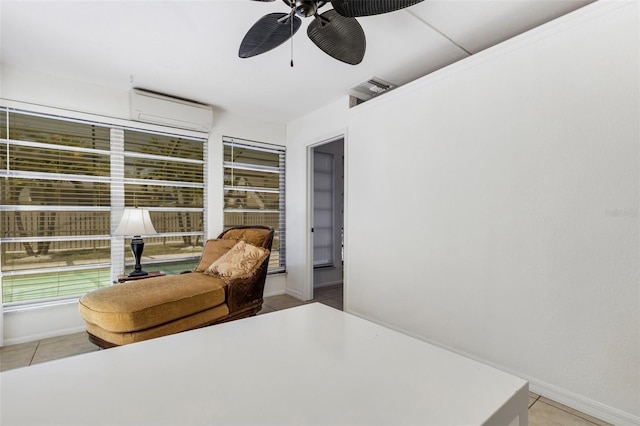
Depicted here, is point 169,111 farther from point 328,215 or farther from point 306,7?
point 328,215

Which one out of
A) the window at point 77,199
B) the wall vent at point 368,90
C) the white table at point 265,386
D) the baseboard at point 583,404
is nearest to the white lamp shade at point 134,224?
the window at point 77,199

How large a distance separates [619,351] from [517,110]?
156cm

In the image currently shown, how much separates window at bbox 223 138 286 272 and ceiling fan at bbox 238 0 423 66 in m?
Answer: 2.35

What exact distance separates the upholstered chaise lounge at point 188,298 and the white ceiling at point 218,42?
1.63m

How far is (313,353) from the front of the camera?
1.21 metres

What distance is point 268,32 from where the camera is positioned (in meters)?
1.65

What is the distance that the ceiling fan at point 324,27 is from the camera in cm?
140

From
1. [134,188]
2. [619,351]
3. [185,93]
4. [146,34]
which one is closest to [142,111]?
[185,93]

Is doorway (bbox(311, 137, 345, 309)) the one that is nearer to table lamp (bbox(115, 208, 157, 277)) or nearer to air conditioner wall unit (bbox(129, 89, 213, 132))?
air conditioner wall unit (bbox(129, 89, 213, 132))

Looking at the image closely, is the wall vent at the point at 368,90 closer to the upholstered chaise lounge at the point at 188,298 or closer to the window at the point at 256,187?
the window at the point at 256,187

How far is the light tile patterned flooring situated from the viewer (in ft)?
5.62

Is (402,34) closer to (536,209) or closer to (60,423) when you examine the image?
(536,209)

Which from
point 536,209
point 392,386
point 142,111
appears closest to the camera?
point 392,386

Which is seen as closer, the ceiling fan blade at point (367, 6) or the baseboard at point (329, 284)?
the ceiling fan blade at point (367, 6)
